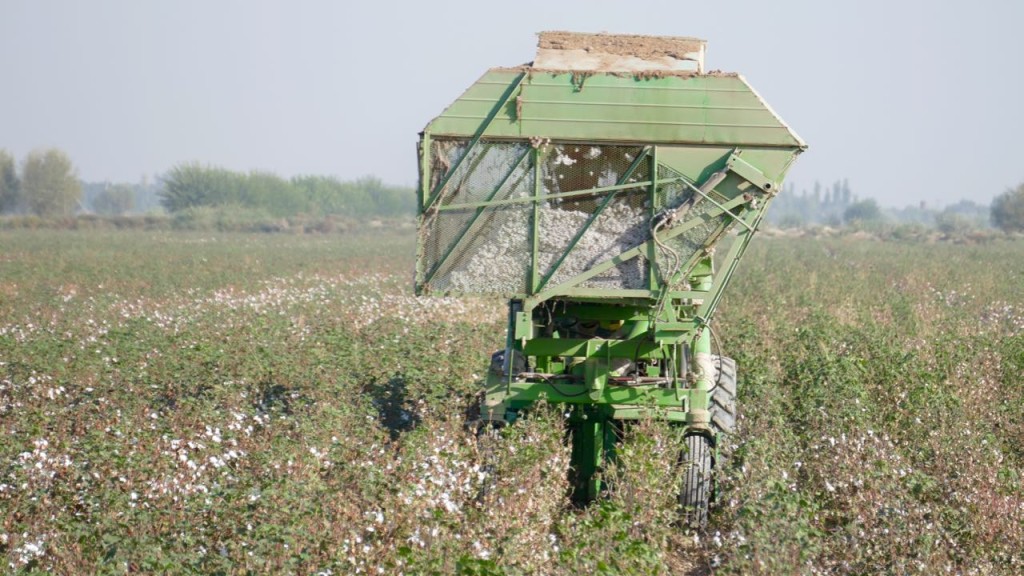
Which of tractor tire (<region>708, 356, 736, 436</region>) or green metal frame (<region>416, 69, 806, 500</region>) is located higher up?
green metal frame (<region>416, 69, 806, 500</region>)

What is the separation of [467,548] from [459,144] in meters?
3.49

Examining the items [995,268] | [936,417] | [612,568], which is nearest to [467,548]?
[612,568]

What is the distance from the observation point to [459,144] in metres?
8.82

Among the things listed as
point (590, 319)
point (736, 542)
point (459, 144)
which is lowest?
point (736, 542)

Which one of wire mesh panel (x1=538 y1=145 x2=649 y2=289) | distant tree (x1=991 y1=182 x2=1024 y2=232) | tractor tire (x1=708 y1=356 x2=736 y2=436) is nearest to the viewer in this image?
wire mesh panel (x1=538 y1=145 x2=649 y2=289)

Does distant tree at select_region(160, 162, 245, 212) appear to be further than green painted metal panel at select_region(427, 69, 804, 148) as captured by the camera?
Yes

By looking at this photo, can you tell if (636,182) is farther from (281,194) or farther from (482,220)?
(281,194)

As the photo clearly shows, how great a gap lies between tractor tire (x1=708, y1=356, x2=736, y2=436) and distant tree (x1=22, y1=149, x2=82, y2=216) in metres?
95.6

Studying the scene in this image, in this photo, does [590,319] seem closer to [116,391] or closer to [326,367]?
[326,367]

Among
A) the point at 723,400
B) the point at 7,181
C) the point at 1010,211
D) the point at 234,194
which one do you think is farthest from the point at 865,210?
the point at 723,400

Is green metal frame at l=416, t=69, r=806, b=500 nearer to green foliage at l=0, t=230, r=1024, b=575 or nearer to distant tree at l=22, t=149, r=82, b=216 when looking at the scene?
green foliage at l=0, t=230, r=1024, b=575

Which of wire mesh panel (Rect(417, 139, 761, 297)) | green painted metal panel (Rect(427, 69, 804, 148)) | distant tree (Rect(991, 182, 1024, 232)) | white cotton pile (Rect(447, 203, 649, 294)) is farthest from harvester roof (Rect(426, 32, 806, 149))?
distant tree (Rect(991, 182, 1024, 232))

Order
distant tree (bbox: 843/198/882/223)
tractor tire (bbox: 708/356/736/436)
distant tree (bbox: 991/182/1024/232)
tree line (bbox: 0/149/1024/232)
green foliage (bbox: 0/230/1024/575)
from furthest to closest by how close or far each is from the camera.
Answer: distant tree (bbox: 843/198/882/223), tree line (bbox: 0/149/1024/232), distant tree (bbox: 991/182/1024/232), tractor tire (bbox: 708/356/736/436), green foliage (bbox: 0/230/1024/575)

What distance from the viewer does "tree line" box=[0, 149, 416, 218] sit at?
305 feet
